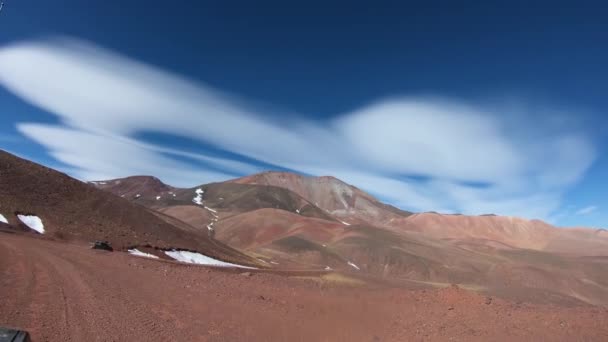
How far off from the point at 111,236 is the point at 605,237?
211 metres

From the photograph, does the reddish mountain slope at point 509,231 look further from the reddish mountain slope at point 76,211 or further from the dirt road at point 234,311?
the dirt road at point 234,311

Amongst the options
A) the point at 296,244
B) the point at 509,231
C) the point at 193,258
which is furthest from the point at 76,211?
the point at 509,231

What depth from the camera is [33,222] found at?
3628 cm

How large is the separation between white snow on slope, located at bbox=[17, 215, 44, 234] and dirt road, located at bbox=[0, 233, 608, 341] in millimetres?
19269

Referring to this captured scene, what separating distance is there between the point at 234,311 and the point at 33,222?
31782 millimetres

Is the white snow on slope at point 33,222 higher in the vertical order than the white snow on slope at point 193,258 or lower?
higher

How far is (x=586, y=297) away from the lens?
68.1 metres

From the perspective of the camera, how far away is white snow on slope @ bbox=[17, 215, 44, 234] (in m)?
35.2

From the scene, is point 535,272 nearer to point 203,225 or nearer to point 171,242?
point 171,242

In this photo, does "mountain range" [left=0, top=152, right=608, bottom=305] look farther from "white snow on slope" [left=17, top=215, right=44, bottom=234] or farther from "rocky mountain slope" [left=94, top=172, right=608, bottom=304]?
"white snow on slope" [left=17, top=215, right=44, bottom=234]

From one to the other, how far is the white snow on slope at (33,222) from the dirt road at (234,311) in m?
19.3

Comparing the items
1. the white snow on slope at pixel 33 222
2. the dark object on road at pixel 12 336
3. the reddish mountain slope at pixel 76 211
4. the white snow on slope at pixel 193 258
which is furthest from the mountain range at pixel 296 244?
the dark object on road at pixel 12 336

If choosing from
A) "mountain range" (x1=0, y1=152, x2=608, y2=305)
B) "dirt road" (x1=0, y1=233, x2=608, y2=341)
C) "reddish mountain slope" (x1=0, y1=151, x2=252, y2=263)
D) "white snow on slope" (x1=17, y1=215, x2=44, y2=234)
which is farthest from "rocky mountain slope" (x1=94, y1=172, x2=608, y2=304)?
"dirt road" (x1=0, y1=233, x2=608, y2=341)

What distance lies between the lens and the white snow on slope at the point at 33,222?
35188mm
